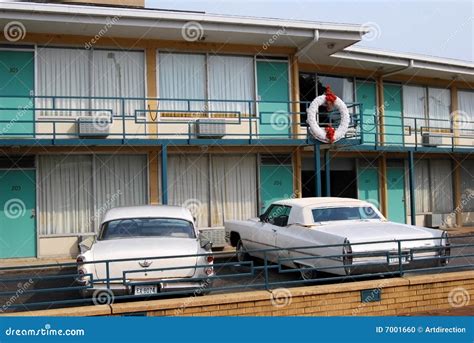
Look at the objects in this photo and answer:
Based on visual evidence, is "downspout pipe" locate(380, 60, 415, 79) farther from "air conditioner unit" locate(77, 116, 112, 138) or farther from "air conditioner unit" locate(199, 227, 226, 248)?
"air conditioner unit" locate(77, 116, 112, 138)

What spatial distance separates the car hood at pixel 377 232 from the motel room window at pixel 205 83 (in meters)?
5.95

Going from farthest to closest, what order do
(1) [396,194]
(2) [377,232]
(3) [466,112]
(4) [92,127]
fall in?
(3) [466,112] < (1) [396,194] < (4) [92,127] < (2) [377,232]

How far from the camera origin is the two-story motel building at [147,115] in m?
13.5

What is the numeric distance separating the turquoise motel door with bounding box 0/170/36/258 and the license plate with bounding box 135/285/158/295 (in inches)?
269

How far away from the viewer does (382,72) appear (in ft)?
62.1

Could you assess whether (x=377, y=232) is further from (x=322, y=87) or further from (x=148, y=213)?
(x=322, y=87)

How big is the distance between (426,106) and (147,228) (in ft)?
46.9

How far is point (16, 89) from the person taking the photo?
45.0 feet

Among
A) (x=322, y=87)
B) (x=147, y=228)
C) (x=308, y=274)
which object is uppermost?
(x=322, y=87)

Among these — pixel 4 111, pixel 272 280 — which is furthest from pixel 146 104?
pixel 272 280

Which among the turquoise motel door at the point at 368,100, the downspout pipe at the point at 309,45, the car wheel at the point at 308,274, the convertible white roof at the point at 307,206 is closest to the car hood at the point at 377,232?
the convertible white roof at the point at 307,206

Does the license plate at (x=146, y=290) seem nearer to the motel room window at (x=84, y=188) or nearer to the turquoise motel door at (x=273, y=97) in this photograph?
the motel room window at (x=84, y=188)

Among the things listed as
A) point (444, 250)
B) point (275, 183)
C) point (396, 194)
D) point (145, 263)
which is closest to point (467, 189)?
point (396, 194)

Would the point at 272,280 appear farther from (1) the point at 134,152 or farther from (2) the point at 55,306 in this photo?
(1) the point at 134,152
